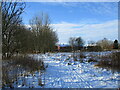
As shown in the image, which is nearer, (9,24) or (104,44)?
(9,24)

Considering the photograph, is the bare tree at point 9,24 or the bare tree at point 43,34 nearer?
the bare tree at point 9,24

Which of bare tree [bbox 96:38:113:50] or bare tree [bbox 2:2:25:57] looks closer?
bare tree [bbox 2:2:25:57]

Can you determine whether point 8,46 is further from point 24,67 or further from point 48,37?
point 48,37

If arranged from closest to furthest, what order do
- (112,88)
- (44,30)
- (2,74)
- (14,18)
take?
1. (112,88)
2. (2,74)
3. (14,18)
4. (44,30)

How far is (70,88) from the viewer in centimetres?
462

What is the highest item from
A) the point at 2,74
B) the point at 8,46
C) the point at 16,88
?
the point at 8,46

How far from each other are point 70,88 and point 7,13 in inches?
358

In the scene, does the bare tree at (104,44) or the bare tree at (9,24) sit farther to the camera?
the bare tree at (104,44)

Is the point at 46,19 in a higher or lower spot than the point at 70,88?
higher

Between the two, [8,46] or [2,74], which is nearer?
[2,74]

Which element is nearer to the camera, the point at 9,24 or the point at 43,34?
the point at 9,24

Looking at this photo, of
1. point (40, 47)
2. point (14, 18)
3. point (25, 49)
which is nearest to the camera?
point (14, 18)

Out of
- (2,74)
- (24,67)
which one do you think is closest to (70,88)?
(2,74)

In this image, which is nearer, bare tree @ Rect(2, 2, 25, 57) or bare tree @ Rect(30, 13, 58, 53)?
bare tree @ Rect(2, 2, 25, 57)
